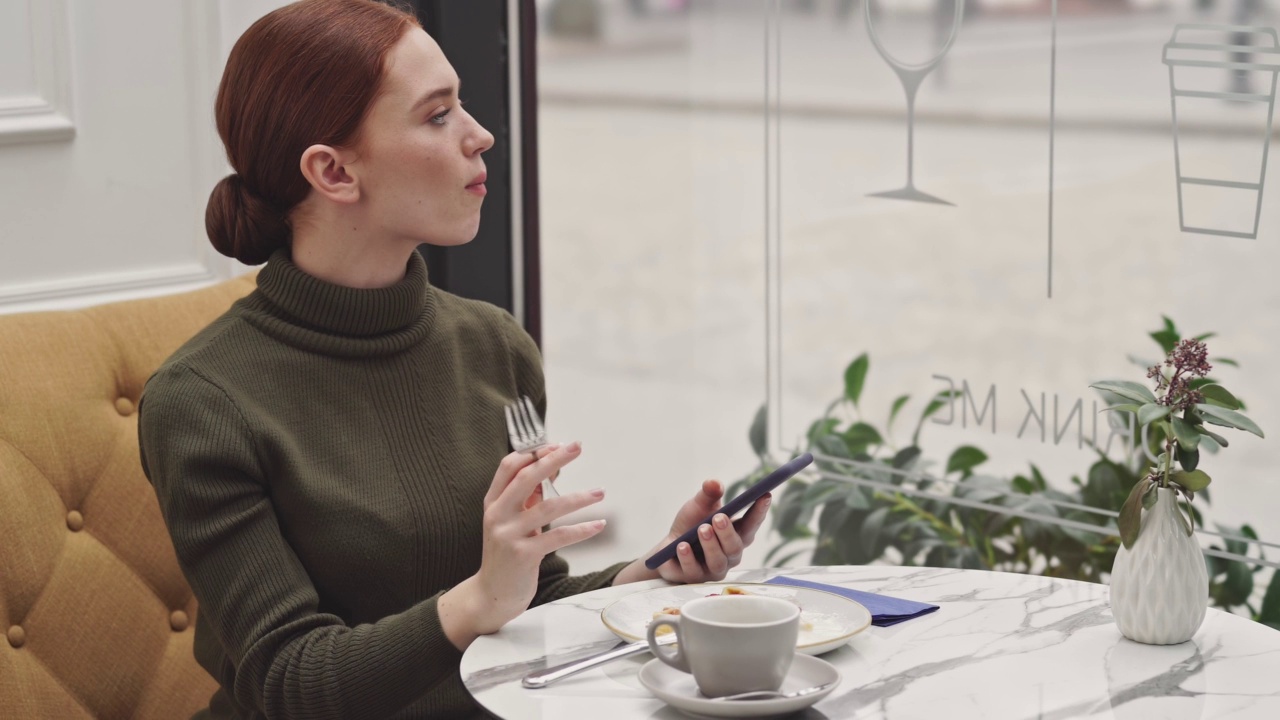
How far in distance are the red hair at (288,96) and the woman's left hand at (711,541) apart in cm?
54

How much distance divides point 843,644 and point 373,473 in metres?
0.55

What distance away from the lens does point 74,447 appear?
5.25ft

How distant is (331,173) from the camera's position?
58.2 inches

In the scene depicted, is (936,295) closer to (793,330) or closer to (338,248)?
(793,330)

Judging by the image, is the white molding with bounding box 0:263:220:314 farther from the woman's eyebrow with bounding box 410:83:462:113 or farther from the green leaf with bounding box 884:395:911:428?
the green leaf with bounding box 884:395:911:428

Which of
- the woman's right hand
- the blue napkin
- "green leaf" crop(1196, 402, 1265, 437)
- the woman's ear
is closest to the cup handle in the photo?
the woman's right hand

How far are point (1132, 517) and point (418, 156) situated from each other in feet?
2.65

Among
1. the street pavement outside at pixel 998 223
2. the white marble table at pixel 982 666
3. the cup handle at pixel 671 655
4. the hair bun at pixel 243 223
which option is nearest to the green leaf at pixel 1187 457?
the white marble table at pixel 982 666

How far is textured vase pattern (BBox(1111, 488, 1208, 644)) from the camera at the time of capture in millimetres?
1213

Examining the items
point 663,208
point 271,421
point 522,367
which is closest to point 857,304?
point 522,367

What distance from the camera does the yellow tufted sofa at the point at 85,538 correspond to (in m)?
1.53

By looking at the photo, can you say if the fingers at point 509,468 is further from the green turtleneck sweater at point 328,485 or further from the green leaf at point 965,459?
the green leaf at point 965,459

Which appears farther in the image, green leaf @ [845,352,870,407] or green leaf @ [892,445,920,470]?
green leaf @ [845,352,870,407]

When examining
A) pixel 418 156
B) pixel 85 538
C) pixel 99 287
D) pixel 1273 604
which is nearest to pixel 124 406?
pixel 85 538
